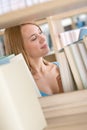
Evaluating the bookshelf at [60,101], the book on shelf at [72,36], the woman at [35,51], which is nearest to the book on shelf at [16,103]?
the bookshelf at [60,101]

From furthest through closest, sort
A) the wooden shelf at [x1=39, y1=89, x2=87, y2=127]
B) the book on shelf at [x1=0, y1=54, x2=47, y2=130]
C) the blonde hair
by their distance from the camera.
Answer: the blonde hair
the wooden shelf at [x1=39, y1=89, x2=87, y2=127]
the book on shelf at [x1=0, y1=54, x2=47, y2=130]

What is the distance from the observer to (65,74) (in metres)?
0.87

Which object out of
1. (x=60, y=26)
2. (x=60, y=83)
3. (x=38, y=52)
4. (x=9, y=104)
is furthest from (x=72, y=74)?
(x=60, y=26)

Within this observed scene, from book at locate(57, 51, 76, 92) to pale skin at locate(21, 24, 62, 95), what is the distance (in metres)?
0.05

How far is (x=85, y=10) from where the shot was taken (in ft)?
3.48

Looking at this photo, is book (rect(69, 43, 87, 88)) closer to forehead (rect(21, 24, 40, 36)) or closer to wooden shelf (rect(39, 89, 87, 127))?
wooden shelf (rect(39, 89, 87, 127))

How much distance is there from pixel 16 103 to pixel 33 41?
0.35 metres

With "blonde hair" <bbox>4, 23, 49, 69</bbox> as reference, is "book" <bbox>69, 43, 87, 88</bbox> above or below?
below

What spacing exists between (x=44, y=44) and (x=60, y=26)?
351 mm

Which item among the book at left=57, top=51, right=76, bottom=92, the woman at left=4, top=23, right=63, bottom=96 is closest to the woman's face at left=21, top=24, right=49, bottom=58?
the woman at left=4, top=23, right=63, bottom=96

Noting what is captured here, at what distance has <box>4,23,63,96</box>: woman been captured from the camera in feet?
3.06

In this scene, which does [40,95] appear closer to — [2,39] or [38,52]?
[38,52]

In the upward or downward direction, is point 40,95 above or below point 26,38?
below

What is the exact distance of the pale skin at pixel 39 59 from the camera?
0.94 metres
